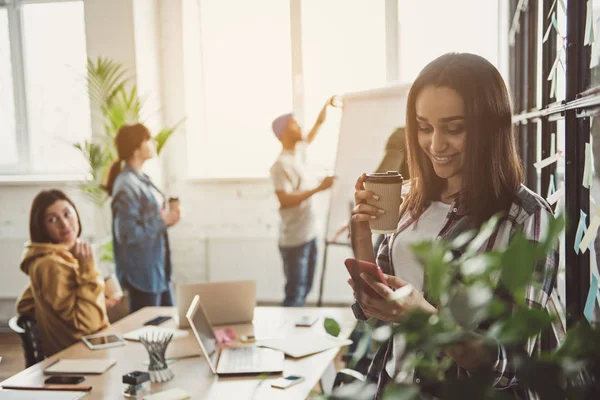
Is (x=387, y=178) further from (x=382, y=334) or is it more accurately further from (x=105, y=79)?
(x=105, y=79)

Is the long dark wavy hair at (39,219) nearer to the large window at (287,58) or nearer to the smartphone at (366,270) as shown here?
the smartphone at (366,270)

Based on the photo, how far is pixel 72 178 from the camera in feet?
16.5

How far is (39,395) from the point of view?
5.69ft

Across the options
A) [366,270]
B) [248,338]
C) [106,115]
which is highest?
[106,115]

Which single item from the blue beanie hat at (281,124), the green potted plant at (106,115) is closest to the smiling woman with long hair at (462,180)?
the blue beanie hat at (281,124)

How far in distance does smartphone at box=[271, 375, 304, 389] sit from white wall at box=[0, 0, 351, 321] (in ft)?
9.23

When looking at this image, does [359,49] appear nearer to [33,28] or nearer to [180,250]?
[180,250]

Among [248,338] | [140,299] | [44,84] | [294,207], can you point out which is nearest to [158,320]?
[248,338]

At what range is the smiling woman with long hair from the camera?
1.12m

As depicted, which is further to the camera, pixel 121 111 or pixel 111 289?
pixel 121 111

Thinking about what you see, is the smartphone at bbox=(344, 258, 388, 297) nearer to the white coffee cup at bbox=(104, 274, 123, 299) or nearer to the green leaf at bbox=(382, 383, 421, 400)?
the green leaf at bbox=(382, 383, 421, 400)

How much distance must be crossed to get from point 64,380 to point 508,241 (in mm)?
1412

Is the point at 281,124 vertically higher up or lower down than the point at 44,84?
lower down

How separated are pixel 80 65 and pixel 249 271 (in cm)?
220
